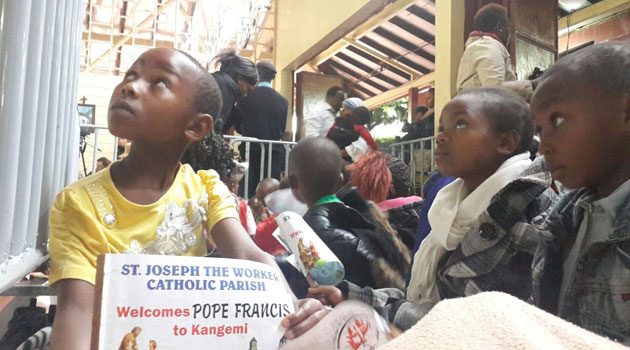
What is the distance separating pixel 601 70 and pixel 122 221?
1.01 metres

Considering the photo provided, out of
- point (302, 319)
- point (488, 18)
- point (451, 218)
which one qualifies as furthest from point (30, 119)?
point (488, 18)

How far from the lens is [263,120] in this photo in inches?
181

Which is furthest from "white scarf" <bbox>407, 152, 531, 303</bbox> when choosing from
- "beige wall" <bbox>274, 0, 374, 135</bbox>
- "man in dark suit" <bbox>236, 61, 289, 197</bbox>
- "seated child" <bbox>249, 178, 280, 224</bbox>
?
"beige wall" <bbox>274, 0, 374, 135</bbox>

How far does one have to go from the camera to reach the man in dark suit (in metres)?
4.48

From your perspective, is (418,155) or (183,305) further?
(418,155)

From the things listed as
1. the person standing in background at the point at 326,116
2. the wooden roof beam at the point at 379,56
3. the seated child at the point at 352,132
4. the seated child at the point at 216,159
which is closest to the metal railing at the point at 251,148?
the person standing in background at the point at 326,116

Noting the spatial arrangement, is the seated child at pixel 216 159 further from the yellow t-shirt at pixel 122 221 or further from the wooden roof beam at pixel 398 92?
the wooden roof beam at pixel 398 92

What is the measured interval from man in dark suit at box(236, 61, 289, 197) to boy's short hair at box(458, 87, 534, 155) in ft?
10.0

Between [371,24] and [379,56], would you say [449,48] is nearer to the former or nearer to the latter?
[371,24]

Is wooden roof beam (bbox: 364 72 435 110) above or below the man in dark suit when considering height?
above

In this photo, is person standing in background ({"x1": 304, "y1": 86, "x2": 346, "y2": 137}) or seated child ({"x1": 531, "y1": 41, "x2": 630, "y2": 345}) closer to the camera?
seated child ({"x1": 531, "y1": 41, "x2": 630, "y2": 345})

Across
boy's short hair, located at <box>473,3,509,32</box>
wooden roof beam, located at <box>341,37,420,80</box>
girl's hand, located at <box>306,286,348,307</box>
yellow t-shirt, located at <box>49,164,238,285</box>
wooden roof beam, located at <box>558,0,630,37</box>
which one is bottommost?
girl's hand, located at <box>306,286,348,307</box>

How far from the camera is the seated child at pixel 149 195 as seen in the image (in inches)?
40.3

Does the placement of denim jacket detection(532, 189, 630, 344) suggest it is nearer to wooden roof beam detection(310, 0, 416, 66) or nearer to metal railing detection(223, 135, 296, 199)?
metal railing detection(223, 135, 296, 199)
